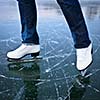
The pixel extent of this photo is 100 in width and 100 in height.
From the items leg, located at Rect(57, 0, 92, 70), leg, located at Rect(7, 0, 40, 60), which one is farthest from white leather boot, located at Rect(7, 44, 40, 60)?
leg, located at Rect(57, 0, 92, 70)

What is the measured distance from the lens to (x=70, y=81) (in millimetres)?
2051

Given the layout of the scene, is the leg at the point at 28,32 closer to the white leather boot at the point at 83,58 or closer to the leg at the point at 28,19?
the leg at the point at 28,19

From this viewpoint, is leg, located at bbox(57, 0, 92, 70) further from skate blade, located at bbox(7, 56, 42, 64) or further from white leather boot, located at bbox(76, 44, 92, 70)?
skate blade, located at bbox(7, 56, 42, 64)

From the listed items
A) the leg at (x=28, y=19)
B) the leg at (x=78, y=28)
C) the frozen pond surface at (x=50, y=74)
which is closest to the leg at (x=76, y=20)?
the leg at (x=78, y=28)

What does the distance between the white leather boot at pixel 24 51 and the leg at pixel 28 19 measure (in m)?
0.06

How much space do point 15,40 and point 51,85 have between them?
4.13 feet

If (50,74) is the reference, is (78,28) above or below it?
above

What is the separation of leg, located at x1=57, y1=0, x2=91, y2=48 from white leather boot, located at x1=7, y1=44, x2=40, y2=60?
0.61m

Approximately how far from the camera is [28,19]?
100 inches

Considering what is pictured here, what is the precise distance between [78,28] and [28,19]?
0.64 meters

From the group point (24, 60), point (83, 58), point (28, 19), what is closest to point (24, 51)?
point (24, 60)

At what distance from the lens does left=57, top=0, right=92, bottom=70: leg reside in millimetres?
2059

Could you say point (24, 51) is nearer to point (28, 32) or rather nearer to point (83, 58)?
point (28, 32)

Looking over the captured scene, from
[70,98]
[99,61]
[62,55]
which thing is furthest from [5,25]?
[70,98]
